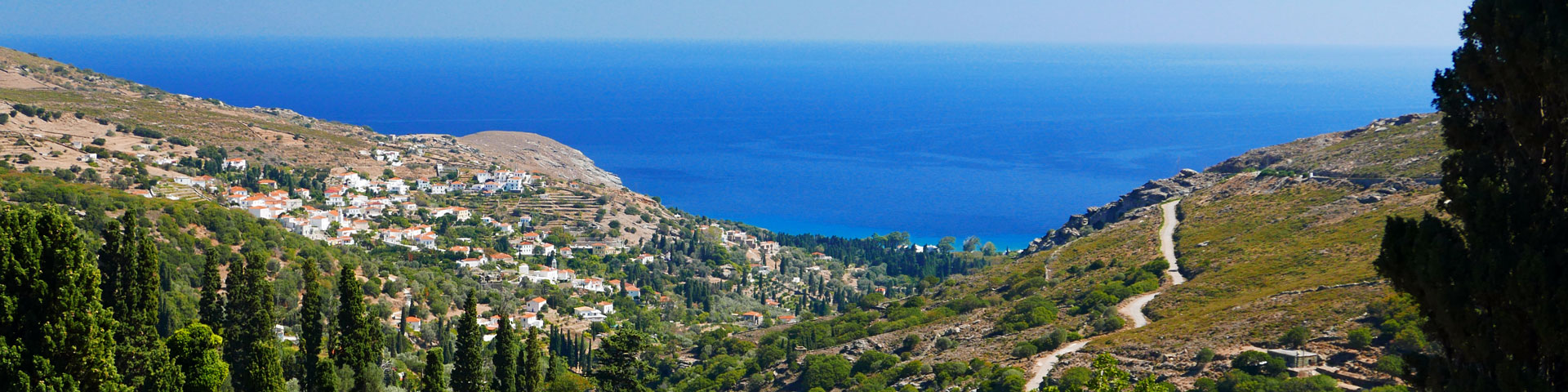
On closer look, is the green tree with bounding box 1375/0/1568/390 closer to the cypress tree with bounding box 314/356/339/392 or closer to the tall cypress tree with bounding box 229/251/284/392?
the cypress tree with bounding box 314/356/339/392

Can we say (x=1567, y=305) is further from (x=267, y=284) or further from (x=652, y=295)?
(x=652, y=295)

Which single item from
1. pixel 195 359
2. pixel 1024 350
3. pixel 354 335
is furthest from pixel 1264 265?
pixel 195 359

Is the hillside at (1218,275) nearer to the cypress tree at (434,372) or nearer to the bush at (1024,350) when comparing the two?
the bush at (1024,350)

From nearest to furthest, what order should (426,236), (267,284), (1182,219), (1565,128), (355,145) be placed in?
1. (1565,128)
2. (267,284)
3. (1182,219)
4. (426,236)
5. (355,145)

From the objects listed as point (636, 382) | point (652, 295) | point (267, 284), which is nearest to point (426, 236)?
point (652, 295)

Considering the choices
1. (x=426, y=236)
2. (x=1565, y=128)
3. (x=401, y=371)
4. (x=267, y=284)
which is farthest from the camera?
(x=426, y=236)

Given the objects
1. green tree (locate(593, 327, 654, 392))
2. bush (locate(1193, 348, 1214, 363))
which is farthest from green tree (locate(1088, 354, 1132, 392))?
bush (locate(1193, 348, 1214, 363))
